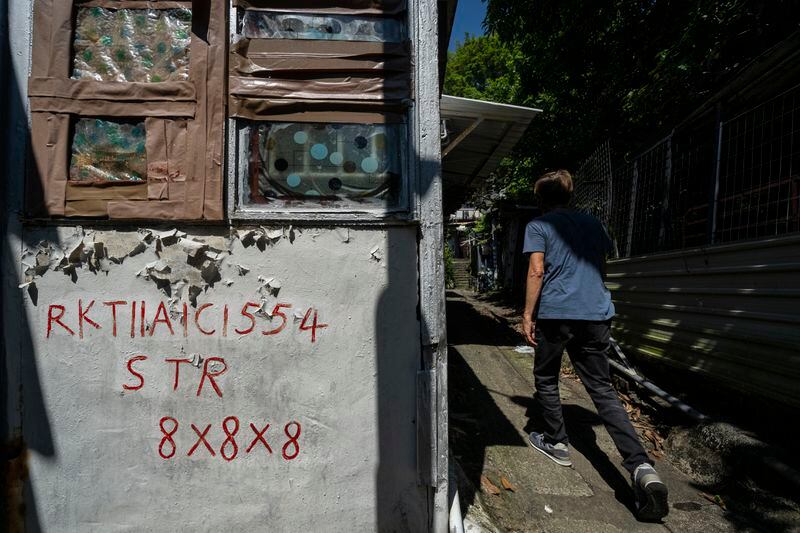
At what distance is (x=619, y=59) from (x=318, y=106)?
683cm

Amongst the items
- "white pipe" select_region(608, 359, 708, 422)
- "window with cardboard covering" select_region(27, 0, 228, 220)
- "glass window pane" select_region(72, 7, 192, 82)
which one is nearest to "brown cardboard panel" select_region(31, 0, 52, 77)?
"window with cardboard covering" select_region(27, 0, 228, 220)

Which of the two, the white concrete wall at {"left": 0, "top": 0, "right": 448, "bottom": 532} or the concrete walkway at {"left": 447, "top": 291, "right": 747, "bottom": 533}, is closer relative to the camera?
the white concrete wall at {"left": 0, "top": 0, "right": 448, "bottom": 532}

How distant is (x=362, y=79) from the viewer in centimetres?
246

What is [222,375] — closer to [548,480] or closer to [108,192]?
[108,192]

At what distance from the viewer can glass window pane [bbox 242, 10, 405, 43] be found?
2.46 m

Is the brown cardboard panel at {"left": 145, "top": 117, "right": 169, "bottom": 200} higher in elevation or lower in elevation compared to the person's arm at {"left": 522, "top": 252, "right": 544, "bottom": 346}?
higher

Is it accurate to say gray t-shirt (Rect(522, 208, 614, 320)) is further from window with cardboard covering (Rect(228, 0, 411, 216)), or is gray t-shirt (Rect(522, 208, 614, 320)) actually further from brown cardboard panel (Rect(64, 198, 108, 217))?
brown cardboard panel (Rect(64, 198, 108, 217))

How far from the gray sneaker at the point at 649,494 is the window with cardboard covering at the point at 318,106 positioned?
79.5 inches

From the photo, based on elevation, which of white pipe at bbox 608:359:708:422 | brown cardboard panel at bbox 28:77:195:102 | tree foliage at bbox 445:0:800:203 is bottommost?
white pipe at bbox 608:359:708:422

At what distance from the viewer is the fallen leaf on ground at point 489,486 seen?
2996 millimetres

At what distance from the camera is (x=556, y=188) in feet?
11.1

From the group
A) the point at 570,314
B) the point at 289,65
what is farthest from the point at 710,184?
the point at 289,65

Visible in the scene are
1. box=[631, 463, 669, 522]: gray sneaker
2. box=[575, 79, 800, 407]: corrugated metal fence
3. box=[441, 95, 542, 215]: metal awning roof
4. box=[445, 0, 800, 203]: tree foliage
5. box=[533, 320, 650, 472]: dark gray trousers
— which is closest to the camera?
box=[631, 463, 669, 522]: gray sneaker

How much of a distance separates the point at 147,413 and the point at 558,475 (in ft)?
8.22
